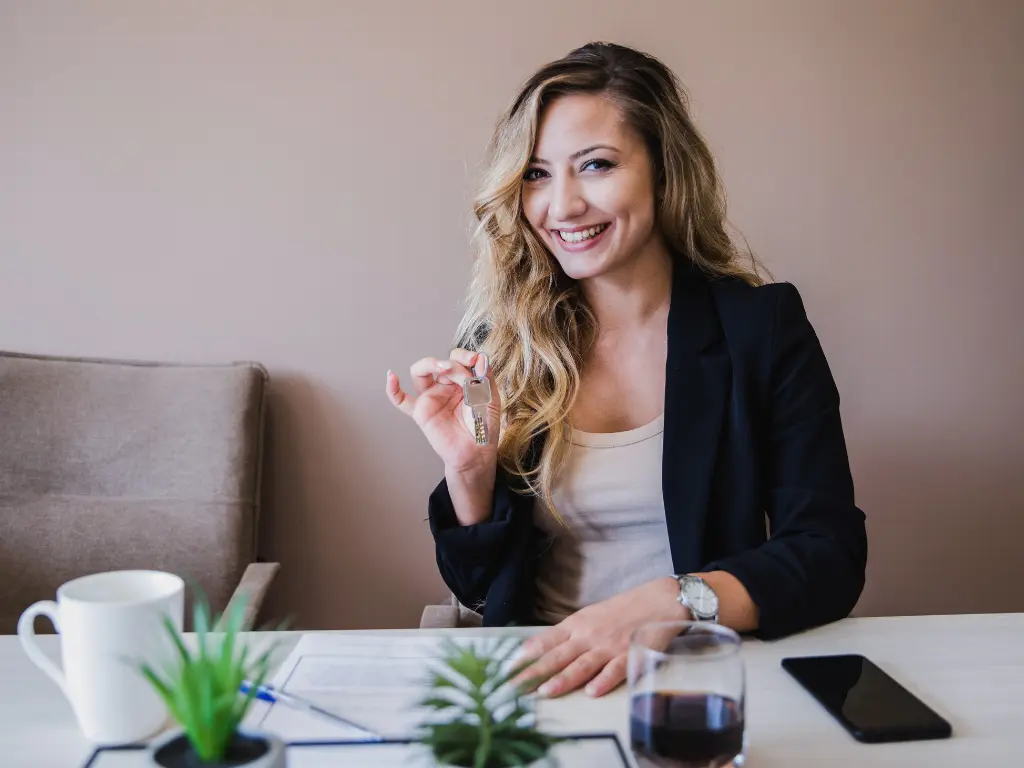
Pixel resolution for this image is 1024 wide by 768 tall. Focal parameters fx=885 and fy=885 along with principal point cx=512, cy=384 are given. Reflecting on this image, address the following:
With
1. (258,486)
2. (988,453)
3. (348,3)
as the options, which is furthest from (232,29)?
(988,453)

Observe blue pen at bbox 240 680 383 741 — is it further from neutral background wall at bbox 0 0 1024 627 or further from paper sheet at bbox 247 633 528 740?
neutral background wall at bbox 0 0 1024 627

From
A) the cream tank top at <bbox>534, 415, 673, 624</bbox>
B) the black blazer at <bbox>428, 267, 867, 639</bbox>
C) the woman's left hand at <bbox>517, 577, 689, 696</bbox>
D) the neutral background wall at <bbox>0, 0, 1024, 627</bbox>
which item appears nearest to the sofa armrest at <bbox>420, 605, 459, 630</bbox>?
the black blazer at <bbox>428, 267, 867, 639</bbox>

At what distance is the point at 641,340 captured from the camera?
5.50 ft

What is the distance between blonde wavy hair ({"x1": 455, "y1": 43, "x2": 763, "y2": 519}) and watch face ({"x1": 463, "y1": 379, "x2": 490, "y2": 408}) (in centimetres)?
23

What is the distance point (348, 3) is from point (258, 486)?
1149 millimetres

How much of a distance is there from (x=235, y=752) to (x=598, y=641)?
0.49 m

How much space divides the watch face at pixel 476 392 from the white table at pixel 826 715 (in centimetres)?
34

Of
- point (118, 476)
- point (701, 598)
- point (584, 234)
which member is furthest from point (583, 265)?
point (118, 476)

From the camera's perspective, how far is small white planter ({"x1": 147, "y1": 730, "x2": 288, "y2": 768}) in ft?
1.79

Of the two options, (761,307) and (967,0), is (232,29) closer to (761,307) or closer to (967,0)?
(761,307)

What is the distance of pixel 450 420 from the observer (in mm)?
1428

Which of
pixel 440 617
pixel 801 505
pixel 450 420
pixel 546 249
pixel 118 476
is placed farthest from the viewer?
pixel 118 476

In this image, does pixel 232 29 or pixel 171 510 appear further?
pixel 232 29

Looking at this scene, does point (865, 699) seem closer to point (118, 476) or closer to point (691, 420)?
point (691, 420)
